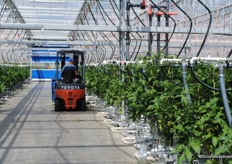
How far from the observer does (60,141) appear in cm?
873

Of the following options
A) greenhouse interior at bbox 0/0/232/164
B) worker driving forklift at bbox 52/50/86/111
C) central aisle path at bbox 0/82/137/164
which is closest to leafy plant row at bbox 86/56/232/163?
greenhouse interior at bbox 0/0/232/164

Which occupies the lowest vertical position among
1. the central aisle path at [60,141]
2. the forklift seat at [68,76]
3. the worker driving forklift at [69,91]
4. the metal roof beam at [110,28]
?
the central aisle path at [60,141]

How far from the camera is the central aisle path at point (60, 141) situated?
721cm

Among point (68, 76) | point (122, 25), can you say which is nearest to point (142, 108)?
point (122, 25)

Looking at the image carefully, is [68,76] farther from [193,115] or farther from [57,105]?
[193,115]

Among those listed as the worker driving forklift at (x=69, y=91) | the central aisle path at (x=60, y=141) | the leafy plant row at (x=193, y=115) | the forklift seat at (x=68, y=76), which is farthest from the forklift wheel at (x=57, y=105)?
the leafy plant row at (x=193, y=115)

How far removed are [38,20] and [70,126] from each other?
14508mm

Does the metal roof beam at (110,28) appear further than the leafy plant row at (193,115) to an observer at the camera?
Yes

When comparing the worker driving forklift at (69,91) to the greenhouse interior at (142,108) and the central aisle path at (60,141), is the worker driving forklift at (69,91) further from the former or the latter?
the central aisle path at (60,141)

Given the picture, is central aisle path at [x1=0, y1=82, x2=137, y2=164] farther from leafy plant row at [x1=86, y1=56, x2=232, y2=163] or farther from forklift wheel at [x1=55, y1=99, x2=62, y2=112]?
leafy plant row at [x1=86, y1=56, x2=232, y2=163]

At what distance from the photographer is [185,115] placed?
4758mm

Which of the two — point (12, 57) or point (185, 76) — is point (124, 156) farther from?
point (12, 57)

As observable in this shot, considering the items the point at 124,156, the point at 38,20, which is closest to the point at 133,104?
the point at 124,156

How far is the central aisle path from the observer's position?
23.6 feet
